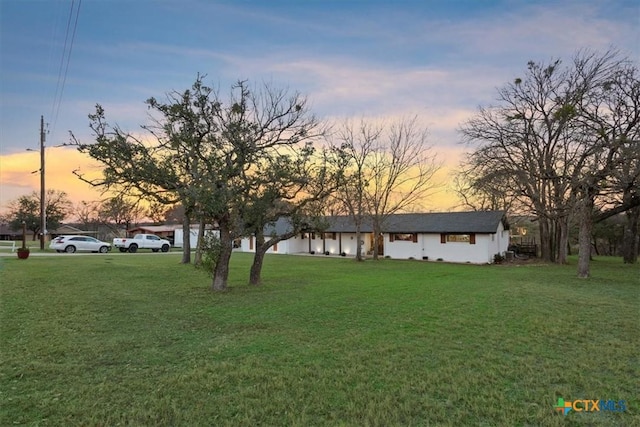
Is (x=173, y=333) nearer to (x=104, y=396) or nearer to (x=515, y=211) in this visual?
(x=104, y=396)

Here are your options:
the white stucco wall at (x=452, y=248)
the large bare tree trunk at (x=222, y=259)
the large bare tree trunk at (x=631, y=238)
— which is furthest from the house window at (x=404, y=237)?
the large bare tree trunk at (x=222, y=259)

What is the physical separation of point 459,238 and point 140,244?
26.8 m

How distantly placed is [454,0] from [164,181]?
878cm

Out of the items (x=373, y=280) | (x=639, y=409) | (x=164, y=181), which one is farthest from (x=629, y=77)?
(x=164, y=181)

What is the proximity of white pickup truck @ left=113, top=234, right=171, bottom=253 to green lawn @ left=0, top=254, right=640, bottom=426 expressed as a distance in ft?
80.7

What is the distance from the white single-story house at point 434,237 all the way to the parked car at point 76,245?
1288cm

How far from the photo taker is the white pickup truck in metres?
32.5

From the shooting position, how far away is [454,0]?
9547 mm

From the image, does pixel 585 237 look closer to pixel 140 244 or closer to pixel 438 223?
pixel 438 223

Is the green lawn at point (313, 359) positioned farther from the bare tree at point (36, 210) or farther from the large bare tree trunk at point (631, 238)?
the bare tree at point (36, 210)

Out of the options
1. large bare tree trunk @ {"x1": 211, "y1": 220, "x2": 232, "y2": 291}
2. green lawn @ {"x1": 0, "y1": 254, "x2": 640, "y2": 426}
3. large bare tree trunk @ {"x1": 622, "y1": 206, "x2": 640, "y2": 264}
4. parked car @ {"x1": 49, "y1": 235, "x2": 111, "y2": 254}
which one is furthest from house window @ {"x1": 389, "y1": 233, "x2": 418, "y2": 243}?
parked car @ {"x1": 49, "y1": 235, "x2": 111, "y2": 254}

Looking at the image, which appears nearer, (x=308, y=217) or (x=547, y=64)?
(x=308, y=217)

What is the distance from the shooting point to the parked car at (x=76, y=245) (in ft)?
90.5

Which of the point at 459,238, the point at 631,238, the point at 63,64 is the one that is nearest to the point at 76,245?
the point at 63,64
